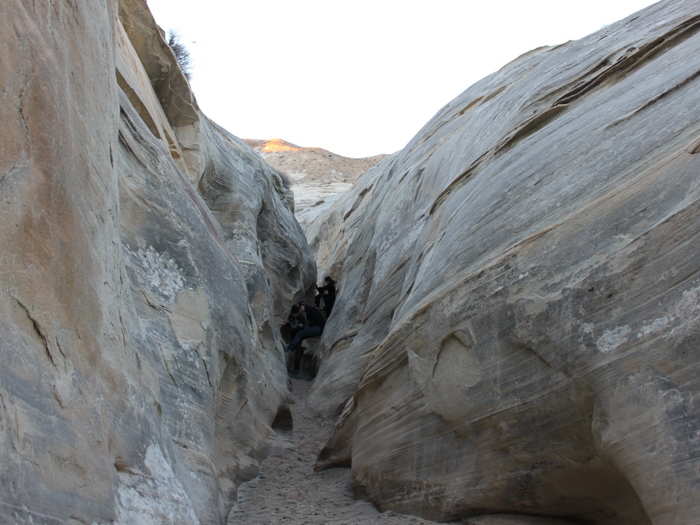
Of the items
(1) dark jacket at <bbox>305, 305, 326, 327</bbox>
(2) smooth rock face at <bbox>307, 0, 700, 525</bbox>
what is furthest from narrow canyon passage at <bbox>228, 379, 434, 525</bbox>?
(1) dark jacket at <bbox>305, 305, 326, 327</bbox>

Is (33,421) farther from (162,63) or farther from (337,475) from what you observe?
(162,63)

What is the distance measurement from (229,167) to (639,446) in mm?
8962

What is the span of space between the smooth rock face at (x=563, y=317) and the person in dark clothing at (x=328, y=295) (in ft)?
17.9

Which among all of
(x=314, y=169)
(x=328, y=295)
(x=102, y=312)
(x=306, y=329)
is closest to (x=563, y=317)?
(x=102, y=312)

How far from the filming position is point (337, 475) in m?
7.97

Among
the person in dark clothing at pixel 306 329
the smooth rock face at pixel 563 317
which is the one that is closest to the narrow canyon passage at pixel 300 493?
the smooth rock face at pixel 563 317

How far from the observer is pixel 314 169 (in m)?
28.6

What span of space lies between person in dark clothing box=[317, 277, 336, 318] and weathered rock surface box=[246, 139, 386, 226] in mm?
9506

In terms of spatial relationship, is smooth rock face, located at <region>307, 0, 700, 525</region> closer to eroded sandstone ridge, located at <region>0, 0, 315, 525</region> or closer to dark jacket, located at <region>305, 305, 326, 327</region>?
eroded sandstone ridge, located at <region>0, 0, 315, 525</region>

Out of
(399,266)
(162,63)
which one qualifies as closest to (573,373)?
(399,266)

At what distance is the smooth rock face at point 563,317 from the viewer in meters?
4.54

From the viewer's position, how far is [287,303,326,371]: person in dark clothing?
42.2 ft

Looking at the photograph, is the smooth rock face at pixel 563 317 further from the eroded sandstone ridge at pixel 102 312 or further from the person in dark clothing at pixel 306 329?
the person in dark clothing at pixel 306 329

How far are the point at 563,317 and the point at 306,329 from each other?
26.4 ft
